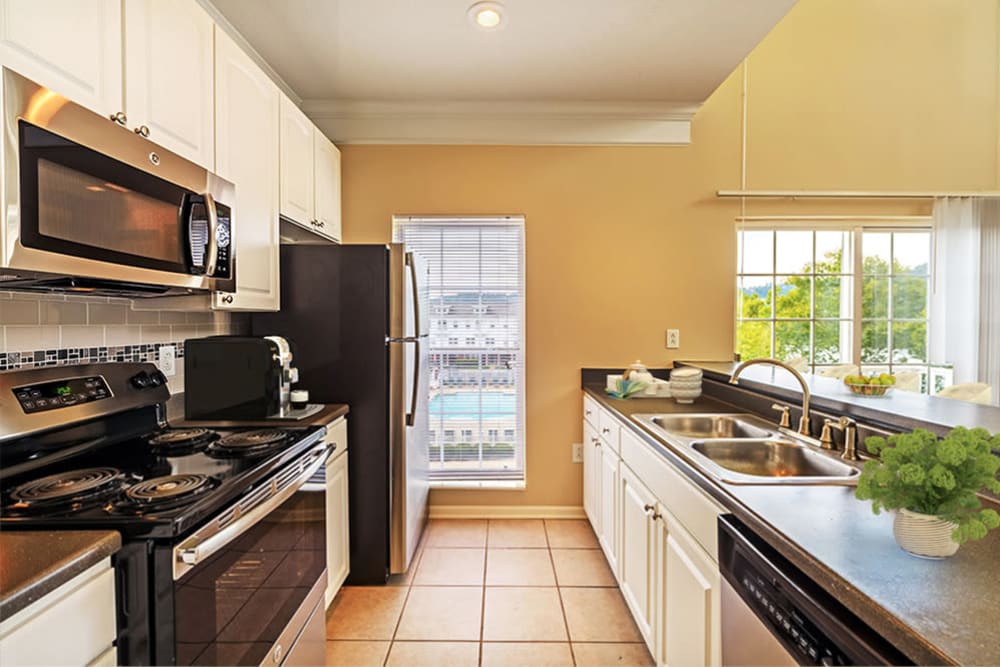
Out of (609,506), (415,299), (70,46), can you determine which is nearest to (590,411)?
(609,506)

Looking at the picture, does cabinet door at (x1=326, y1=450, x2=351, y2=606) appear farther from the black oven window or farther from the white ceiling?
the white ceiling

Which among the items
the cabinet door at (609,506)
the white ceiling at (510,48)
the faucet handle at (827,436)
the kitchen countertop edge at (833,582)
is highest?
the white ceiling at (510,48)

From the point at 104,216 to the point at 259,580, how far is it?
0.99 meters

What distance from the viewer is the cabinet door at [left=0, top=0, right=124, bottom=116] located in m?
1.02

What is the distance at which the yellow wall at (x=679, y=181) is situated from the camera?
315 cm

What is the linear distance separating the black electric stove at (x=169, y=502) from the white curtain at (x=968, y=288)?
3861 mm

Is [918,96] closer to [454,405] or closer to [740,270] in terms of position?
[740,270]

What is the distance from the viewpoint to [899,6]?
127 inches

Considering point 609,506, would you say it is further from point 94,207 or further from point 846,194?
point 846,194

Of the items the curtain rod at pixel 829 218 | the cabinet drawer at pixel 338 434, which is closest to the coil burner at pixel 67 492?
the cabinet drawer at pixel 338 434

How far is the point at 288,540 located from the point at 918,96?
430 centimetres

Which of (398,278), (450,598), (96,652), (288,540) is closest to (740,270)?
(398,278)

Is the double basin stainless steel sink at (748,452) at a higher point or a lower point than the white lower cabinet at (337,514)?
higher

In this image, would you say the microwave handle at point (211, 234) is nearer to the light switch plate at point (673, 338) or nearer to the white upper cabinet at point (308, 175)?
the white upper cabinet at point (308, 175)
